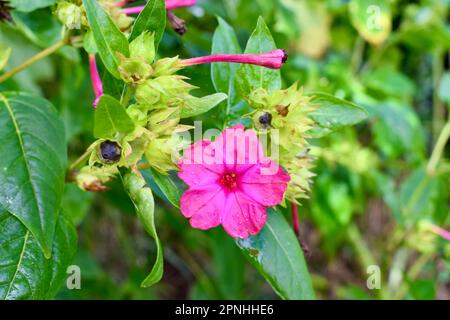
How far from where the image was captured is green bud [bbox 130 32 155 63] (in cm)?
87

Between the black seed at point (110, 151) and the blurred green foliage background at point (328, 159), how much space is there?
176 millimetres

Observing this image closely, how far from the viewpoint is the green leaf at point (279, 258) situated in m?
0.98

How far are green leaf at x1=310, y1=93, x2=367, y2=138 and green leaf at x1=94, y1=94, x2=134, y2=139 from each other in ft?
1.09

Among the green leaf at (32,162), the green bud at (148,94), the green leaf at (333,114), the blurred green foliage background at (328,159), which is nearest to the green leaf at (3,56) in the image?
the green leaf at (32,162)

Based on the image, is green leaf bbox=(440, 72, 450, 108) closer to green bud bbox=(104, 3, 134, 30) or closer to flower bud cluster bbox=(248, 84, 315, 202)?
flower bud cluster bbox=(248, 84, 315, 202)

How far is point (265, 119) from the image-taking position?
3.04 ft

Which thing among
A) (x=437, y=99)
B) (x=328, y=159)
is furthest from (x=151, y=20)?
(x=437, y=99)

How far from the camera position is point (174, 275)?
2.60 m

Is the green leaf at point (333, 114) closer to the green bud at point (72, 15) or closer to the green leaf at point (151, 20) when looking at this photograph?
the green leaf at point (151, 20)

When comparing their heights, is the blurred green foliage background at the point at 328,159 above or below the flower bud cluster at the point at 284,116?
above

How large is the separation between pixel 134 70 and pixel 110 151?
0.38 ft

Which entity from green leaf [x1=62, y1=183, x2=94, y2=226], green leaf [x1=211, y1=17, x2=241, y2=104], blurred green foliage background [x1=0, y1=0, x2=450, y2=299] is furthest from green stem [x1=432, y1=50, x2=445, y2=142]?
green leaf [x1=211, y1=17, x2=241, y2=104]

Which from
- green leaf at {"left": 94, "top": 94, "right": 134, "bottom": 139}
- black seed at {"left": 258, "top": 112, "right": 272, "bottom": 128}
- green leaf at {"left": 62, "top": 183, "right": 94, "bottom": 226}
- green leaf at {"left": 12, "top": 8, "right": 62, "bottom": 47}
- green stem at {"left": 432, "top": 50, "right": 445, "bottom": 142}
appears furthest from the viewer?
green stem at {"left": 432, "top": 50, "right": 445, "bottom": 142}

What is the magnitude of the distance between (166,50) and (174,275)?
4.14 feet
